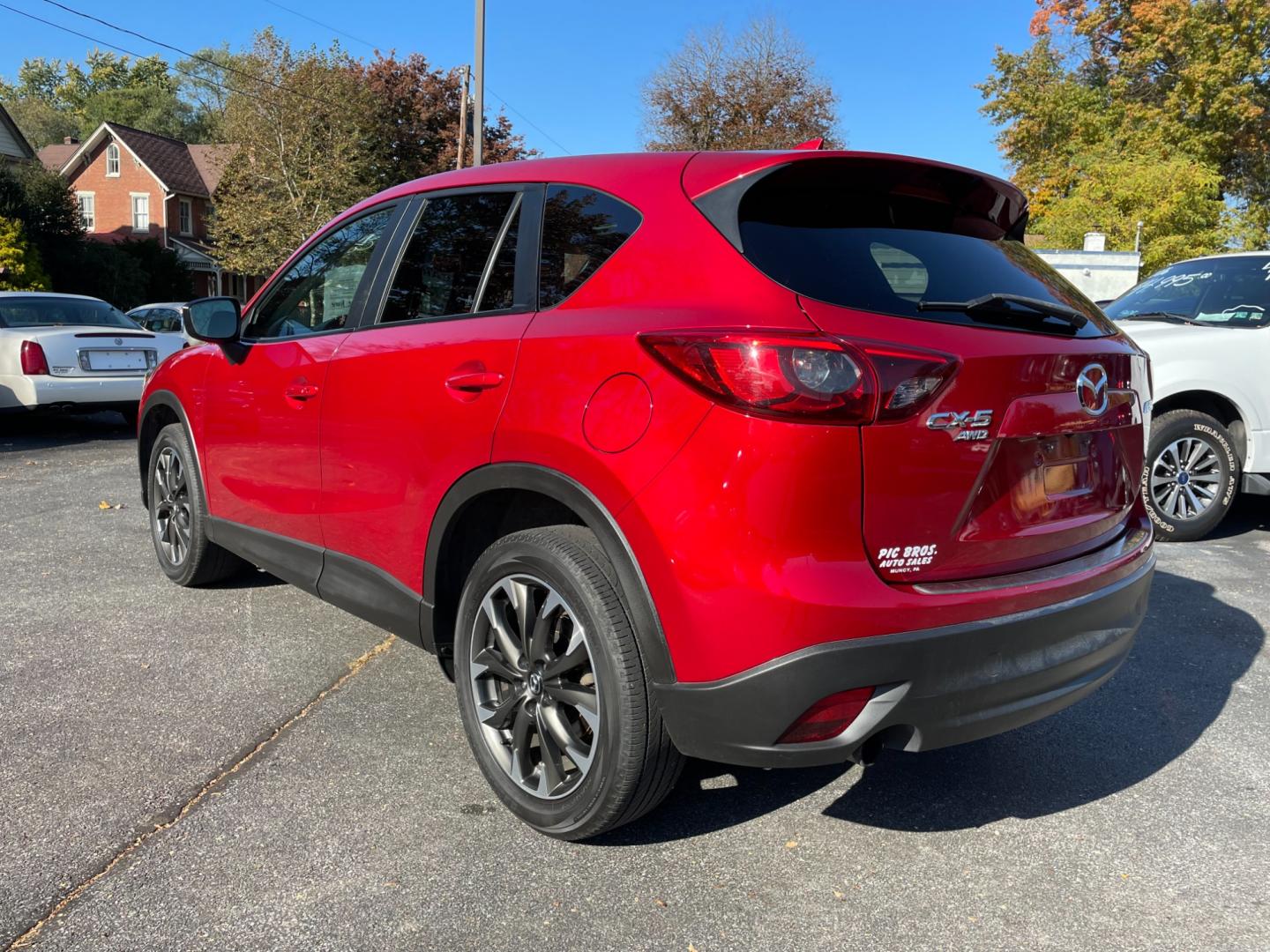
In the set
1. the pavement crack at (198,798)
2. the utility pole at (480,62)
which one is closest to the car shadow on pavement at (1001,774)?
the pavement crack at (198,798)

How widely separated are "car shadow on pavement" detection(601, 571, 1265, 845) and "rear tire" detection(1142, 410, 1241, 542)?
2.55m

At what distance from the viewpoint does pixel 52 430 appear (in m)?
10.9

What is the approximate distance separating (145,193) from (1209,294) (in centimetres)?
4693

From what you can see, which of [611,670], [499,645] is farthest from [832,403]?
[499,645]

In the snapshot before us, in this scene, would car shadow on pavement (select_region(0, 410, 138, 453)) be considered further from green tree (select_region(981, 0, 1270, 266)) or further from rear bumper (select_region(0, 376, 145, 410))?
green tree (select_region(981, 0, 1270, 266))

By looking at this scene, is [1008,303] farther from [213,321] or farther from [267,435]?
[213,321]

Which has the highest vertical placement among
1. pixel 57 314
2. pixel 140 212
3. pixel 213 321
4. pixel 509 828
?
pixel 140 212

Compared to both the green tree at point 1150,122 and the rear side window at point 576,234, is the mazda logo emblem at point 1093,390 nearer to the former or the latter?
the rear side window at point 576,234

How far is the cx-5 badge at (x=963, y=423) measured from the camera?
2.19 meters

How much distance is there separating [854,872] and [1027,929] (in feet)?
1.39

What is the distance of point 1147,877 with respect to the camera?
8.41 feet

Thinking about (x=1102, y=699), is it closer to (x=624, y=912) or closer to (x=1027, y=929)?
(x=1027, y=929)

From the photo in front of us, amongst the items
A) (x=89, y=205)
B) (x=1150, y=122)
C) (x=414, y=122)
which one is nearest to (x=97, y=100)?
(x=89, y=205)

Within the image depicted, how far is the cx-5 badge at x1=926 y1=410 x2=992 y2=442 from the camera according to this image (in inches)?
86.0
